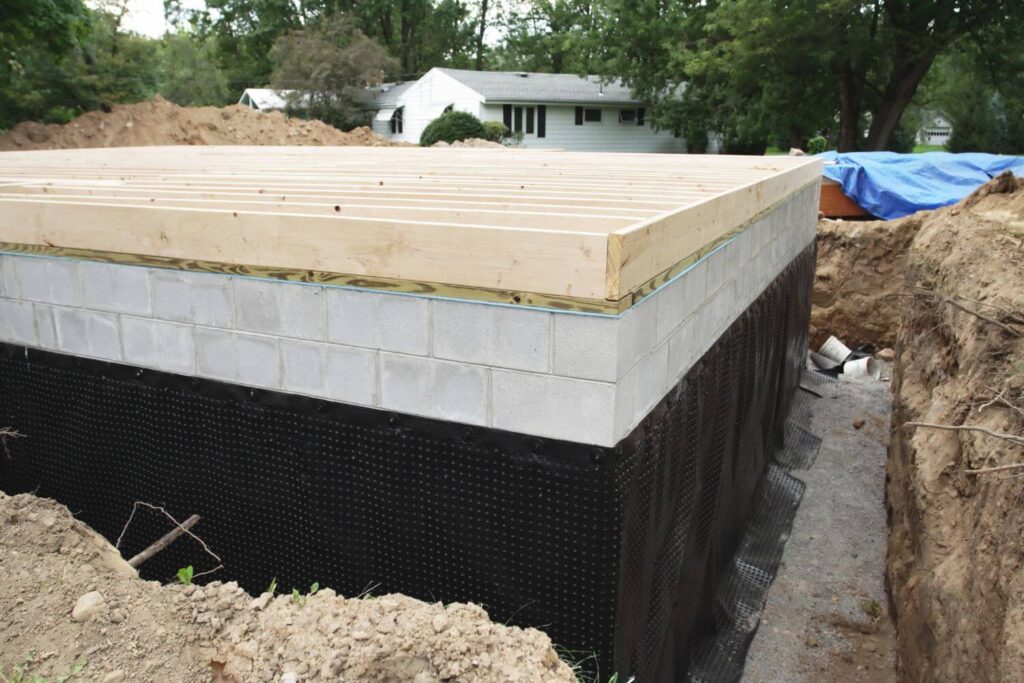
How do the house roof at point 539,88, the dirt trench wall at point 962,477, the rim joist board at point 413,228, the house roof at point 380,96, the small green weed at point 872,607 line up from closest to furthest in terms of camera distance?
the rim joist board at point 413,228 < the dirt trench wall at point 962,477 < the small green weed at point 872,607 < the house roof at point 539,88 < the house roof at point 380,96

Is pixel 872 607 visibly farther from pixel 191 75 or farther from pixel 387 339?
pixel 191 75

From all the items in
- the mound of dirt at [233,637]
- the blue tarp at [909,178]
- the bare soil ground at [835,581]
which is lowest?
the bare soil ground at [835,581]

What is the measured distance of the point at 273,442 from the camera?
13.0 ft

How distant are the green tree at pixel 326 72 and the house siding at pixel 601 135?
773 cm

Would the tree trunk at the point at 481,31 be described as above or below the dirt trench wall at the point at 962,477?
above

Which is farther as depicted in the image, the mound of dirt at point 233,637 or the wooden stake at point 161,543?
the wooden stake at point 161,543

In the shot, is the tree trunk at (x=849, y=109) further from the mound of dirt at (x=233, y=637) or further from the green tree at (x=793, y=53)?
the mound of dirt at (x=233, y=637)

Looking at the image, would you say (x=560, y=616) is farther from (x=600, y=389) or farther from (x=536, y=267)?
(x=536, y=267)

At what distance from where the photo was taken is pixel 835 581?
21.6 feet

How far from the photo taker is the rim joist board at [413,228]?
10.2 ft

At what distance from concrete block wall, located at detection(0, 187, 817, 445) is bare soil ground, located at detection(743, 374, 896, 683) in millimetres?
2450

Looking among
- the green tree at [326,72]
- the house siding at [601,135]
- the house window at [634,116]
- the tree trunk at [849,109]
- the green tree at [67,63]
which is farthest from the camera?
the house window at [634,116]

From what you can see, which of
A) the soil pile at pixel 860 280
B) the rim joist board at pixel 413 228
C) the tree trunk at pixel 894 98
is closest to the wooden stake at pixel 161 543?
the rim joist board at pixel 413 228

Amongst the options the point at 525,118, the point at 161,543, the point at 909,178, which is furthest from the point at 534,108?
the point at 161,543
